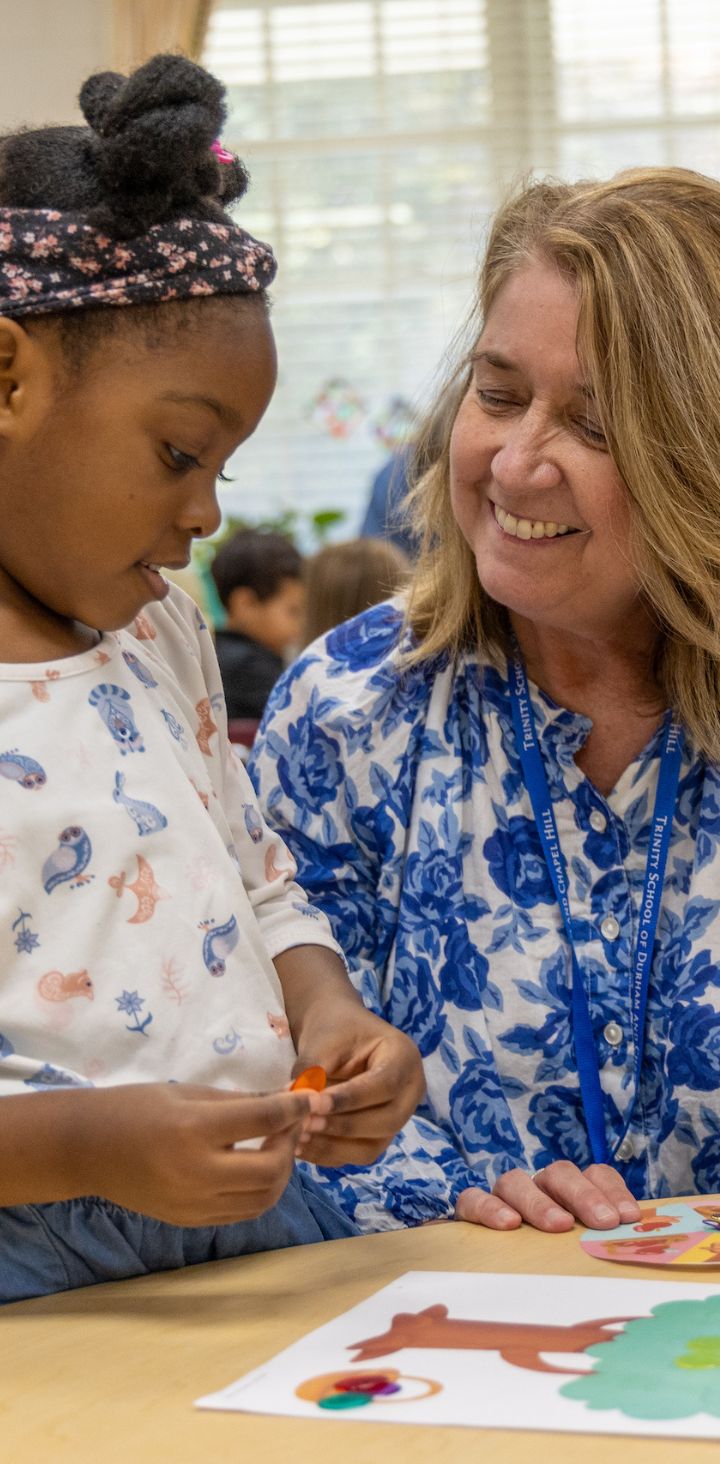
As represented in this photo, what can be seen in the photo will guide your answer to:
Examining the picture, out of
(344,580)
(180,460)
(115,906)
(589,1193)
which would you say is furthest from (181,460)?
(344,580)

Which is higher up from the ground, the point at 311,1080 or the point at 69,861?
the point at 69,861

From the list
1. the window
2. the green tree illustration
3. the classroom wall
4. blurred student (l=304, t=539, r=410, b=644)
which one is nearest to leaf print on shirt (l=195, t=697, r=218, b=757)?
the green tree illustration

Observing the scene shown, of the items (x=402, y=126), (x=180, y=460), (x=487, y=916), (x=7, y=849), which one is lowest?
(x=487, y=916)

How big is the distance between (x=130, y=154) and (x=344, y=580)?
3.07m

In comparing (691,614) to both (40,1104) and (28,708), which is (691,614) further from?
(40,1104)

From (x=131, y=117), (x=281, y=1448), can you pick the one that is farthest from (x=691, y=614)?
(x=281, y=1448)

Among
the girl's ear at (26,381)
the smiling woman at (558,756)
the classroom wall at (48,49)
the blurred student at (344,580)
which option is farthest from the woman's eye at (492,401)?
the blurred student at (344,580)

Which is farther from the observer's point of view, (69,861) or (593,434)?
(593,434)

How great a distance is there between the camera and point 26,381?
3.87 ft

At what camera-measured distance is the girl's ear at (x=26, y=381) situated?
1176 millimetres

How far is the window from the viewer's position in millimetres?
6867

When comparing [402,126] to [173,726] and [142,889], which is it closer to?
[173,726]

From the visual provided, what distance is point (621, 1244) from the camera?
1259 mm

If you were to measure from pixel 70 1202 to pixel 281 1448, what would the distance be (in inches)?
12.5
